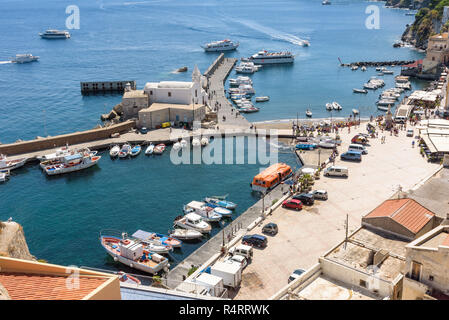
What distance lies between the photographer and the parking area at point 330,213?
2727 centimetres

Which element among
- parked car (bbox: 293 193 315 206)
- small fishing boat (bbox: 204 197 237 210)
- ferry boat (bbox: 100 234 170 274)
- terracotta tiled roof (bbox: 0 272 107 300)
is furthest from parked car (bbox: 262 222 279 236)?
terracotta tiled roof (bbox: 0 272 107 300)

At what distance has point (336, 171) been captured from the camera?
41750mm

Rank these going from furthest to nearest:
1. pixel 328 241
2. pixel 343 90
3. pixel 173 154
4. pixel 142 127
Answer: pixel 343 90, pixel 142 127, pixel 173 154, pixel 328 241

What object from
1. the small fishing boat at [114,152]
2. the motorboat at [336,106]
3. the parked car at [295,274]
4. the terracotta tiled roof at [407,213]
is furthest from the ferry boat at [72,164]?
the motorboat at [336,106]

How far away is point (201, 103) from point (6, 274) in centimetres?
5494

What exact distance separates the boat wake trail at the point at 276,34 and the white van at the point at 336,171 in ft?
321

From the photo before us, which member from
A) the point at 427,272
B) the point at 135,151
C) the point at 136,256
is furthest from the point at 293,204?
the point at 135,151

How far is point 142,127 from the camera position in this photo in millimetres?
60188

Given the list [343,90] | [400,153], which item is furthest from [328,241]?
[343,90]

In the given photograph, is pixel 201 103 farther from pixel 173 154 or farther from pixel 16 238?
pixel 16 238

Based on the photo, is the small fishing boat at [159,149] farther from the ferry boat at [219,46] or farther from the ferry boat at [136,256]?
the ferry boat at [219,46]

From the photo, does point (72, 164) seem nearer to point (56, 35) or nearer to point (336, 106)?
point (336, 106)

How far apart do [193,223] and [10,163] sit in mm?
25736

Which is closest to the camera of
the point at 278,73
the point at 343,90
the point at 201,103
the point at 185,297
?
the point at 185,297
